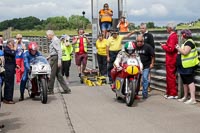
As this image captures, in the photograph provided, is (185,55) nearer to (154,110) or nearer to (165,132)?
(154,110)

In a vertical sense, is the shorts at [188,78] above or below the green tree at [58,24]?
below

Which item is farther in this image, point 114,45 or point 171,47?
point 114,45

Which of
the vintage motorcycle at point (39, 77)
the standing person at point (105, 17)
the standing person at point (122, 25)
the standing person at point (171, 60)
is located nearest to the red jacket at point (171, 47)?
the standing person at point (171, 60)

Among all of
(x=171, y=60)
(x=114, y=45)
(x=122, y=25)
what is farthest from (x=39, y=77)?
(x=122, y=25)

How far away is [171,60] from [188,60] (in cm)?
91

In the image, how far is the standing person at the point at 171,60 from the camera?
1144 centimetres

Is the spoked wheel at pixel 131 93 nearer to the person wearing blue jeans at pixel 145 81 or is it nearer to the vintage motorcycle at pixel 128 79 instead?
the vintage motorcycle at pixel 128 79

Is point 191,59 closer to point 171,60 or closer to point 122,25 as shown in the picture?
point 171,60

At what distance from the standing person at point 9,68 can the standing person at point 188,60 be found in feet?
14.3

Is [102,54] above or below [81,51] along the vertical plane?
below

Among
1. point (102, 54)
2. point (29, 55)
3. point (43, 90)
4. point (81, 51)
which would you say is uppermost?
point (29, 55)

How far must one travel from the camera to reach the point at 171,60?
38.1 ft

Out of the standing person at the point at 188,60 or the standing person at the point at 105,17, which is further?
the standing person at the point at 105,17

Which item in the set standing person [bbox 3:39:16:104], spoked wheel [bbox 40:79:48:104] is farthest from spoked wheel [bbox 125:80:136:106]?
standing person [bbox 3:39:16:104]
